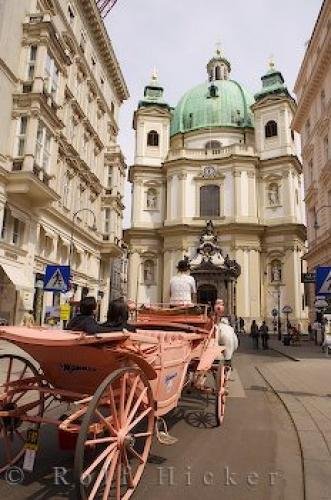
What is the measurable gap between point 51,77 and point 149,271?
3203 cm

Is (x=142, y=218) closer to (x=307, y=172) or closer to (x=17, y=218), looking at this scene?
(x=307, y=172)

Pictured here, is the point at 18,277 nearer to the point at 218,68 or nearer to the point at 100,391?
the point at 100,391

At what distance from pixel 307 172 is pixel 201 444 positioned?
109 ft

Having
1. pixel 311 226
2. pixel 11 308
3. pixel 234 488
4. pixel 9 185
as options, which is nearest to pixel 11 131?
pixel 9 185

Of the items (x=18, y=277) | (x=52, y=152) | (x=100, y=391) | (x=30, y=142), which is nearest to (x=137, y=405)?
(x=100, y=391)

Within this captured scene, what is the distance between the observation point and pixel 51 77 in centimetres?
2203

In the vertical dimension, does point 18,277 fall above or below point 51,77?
below

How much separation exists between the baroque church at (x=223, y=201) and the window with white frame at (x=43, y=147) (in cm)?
2458

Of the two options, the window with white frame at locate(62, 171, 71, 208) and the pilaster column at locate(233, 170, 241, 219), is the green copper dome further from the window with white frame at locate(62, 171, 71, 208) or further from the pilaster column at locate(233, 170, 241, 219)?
the window with white frame at locate(62, 171, 71, 208)

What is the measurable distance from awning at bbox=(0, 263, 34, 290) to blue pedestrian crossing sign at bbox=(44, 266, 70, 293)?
588 centimetres

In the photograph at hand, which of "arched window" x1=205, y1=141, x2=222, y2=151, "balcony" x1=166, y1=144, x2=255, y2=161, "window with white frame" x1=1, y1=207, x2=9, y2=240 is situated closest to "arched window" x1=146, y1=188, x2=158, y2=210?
"balcony" x1=166, y1=144, x2=255, y2=161

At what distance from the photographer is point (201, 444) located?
552cm

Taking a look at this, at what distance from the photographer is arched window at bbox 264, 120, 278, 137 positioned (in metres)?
52.2

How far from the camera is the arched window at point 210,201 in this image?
51.2 metres
